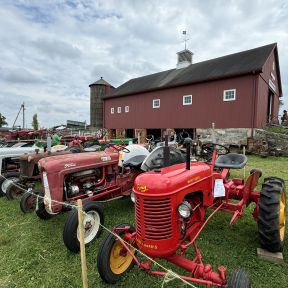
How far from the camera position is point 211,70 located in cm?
1698

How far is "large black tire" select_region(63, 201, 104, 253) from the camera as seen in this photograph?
3109 mm

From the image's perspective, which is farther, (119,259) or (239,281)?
(119,259)

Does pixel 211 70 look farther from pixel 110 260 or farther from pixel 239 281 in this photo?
pixel 239 281

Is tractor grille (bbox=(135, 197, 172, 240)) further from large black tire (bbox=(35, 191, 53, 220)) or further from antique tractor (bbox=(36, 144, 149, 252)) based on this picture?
large black tire (bbox=(35, 191, 53, 220))

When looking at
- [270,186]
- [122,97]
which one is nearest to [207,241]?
[270,186]

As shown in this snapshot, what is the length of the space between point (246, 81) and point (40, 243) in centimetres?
1382

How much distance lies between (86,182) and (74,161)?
0.48 meters

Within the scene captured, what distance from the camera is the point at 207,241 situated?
137 inches

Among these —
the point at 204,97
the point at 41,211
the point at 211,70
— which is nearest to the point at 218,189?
the point at 41,211

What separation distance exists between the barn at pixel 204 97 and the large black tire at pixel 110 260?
36.2 ft

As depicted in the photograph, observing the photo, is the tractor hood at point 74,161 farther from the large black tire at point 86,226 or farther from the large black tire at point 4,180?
the large black tire at point 4,180

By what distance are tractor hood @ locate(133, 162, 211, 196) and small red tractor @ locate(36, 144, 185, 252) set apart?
842mm

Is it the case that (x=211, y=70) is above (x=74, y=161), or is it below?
above

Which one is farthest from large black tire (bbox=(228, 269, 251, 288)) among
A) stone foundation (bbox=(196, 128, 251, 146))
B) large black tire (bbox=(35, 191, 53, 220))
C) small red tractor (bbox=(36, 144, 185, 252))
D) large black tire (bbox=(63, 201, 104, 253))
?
stone foundation (bbox=(196, 128, 251, 146))
